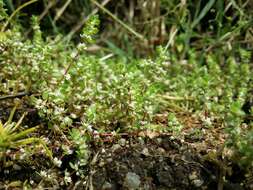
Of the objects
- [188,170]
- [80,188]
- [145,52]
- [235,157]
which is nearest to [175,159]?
[188,170]

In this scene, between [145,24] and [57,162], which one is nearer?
[57,162]

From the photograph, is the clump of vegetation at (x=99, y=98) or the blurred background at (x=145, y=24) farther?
the blurred background at (x=145, y=24)

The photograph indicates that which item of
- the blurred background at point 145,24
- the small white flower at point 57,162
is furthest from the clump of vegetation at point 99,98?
the blurred background at point 145,24

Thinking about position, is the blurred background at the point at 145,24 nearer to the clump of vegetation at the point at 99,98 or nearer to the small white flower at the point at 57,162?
the clump of vegetation at the point at 99,98

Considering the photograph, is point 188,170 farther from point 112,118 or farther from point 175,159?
point 112,118

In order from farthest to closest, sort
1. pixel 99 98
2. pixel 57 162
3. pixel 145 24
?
pixel 145 24, pixel 99 98, pixel 57 162

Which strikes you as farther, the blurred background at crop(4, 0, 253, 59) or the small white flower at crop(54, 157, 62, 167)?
the blurred background at crop(4, 0, 253, 59)

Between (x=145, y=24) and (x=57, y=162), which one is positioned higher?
(x=57, y=162)

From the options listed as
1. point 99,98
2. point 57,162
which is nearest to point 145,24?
point 99,98

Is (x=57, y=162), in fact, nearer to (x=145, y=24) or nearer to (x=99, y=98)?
(x=99, y=98)

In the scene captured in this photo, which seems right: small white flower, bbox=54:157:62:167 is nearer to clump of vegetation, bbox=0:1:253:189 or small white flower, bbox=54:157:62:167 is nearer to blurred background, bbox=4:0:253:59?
clump of vegetation, bbox=0:1:253:189

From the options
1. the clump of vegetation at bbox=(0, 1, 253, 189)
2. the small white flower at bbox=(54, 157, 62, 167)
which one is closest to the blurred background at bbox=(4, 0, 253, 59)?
the clump of vegetation at bbox=(0, 1, 253, 189)
